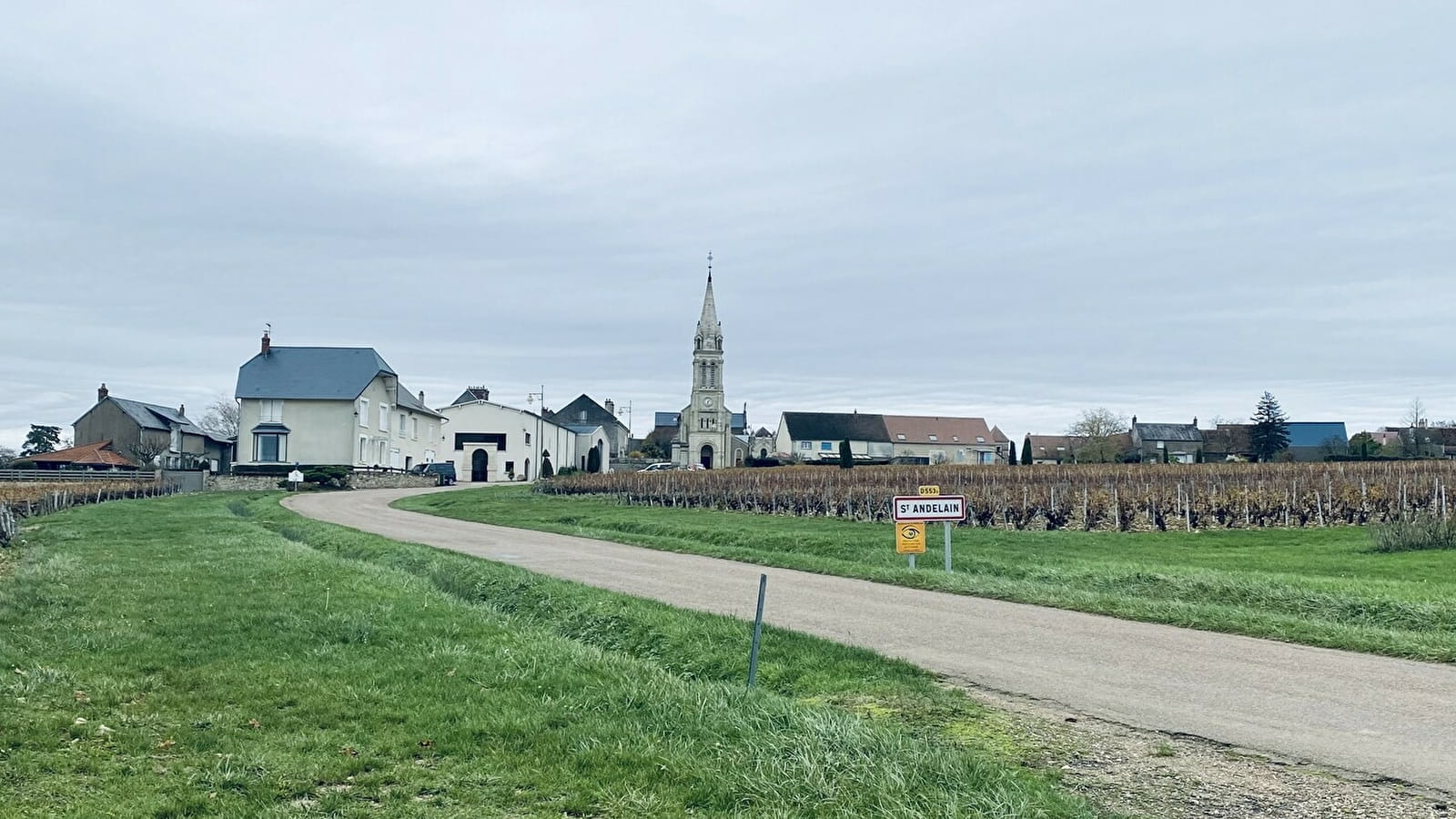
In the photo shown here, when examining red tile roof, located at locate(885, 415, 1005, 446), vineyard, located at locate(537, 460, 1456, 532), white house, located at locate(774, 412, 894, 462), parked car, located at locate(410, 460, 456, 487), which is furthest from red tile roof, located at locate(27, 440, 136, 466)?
red tile roof, located at locate(885, 415, 1005, 446)

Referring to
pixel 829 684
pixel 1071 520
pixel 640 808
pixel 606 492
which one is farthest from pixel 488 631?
pixel 606 492

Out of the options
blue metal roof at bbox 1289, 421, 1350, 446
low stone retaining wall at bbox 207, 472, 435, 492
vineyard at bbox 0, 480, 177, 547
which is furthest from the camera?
blue metal roof at bbox 1289, 421, 1350, 446

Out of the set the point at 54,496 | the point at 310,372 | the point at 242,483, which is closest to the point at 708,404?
the point at 310,372

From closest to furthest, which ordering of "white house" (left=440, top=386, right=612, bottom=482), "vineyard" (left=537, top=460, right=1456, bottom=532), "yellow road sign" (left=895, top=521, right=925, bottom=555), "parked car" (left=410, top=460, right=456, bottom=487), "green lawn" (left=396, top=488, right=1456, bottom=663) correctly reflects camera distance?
"green lawn" (left=396, top=488, right=1456, bottom=663) < "yellow road sign" (left=895, top=521, right=925, bottom=555) < "vineyard" (left=537, top=460, right=1456, bottom=532) < "parked car" (left=410, top=460, right=456, bottom=487) < "white house" (left=440, top=386, right=612, bottom=482)

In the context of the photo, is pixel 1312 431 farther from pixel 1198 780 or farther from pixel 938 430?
pixel 1198 780

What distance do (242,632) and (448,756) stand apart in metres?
4.61

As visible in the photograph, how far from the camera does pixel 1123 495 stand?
31.3 meters

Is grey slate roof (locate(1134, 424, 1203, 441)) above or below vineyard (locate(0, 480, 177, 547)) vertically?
above

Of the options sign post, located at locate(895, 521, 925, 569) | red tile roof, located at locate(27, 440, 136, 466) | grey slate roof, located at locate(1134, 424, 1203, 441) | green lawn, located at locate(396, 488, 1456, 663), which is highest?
grey slate roof, located at locate(1134, 424, 1203, 441)

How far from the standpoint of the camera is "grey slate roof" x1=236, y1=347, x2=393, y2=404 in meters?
64.9

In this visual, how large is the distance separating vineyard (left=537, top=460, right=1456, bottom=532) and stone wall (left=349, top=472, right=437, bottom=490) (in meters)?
22.3

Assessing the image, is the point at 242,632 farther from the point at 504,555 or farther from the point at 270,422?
the point at 270,422

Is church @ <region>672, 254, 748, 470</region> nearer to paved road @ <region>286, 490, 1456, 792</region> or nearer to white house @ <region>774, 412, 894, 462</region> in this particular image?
white house @ <region>774, 412, 894, 462</region>

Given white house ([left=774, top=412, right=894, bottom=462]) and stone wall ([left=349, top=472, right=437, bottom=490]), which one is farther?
white house ([left=774, top=412, right=894, bottom=462])
